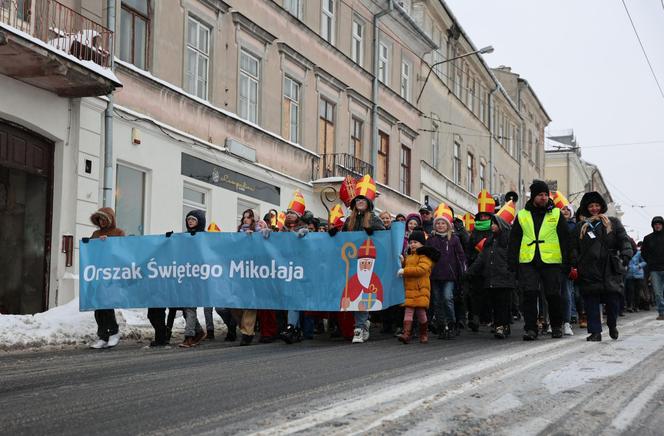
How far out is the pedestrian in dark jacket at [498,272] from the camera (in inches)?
458

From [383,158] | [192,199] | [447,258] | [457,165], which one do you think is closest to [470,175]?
[457,165]

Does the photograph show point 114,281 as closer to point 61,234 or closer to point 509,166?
point 61,234

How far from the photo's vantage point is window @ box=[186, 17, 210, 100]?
1836 cm

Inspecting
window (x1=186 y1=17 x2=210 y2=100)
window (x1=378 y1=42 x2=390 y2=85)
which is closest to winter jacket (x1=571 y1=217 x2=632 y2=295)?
window (x1=186 y1=17 x2=210 y2=100)

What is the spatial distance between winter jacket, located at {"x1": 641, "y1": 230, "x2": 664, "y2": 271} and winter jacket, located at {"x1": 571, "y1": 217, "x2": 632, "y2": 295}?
6.21m

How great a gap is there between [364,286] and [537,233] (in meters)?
2.12

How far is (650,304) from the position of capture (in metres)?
25.1

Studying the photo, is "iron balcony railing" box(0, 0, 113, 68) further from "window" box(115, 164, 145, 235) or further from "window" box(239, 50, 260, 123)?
"window" box(239, 50, 260, 123)

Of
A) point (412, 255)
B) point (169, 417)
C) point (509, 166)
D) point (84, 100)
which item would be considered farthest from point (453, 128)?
point (169, 417)

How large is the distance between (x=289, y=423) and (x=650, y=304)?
2256 cm

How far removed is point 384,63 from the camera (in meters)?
30.1

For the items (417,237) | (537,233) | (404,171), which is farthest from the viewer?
(404,171)

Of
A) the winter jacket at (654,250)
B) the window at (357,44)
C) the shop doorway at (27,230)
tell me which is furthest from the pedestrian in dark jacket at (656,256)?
the window at (357,44)

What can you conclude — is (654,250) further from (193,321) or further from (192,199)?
(193,321)
